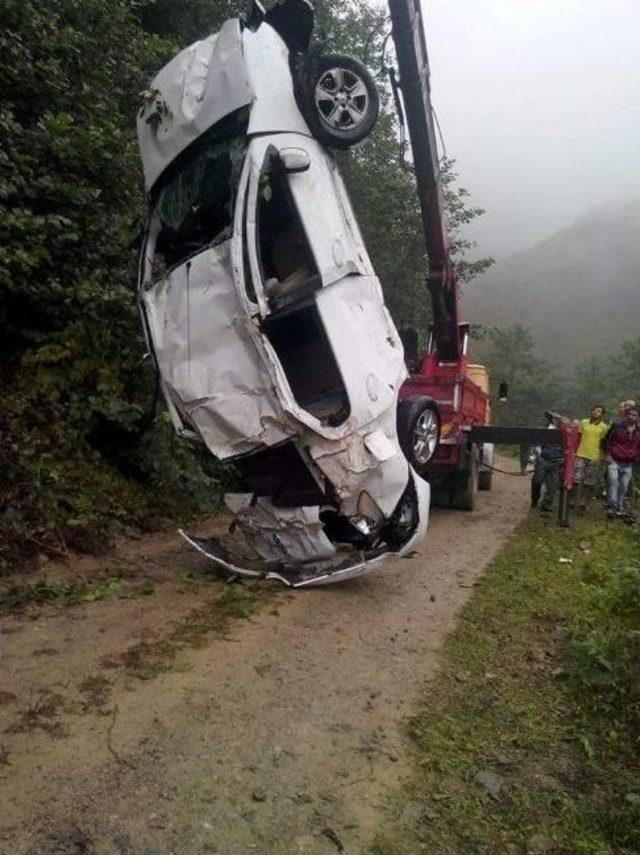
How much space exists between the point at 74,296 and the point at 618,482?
706cm

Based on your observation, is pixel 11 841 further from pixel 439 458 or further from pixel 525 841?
pixel 439 458

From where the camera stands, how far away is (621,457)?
340 inches

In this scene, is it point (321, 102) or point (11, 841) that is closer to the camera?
point (11, 841)

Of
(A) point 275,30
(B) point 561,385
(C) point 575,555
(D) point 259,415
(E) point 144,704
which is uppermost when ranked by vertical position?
(A) point 275,30

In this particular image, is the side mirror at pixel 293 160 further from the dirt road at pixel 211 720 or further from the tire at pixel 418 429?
the dirt road at pixel 211 720

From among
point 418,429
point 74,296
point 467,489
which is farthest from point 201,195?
point 467,489

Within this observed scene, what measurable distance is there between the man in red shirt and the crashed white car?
482 centimetres

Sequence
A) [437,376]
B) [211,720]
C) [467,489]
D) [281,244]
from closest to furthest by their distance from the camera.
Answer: [211,720], [281,244], [437,376], [467,489]

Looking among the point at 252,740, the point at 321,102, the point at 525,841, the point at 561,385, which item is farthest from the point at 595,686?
the point at 561,385

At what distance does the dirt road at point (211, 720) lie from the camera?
7.66 feet

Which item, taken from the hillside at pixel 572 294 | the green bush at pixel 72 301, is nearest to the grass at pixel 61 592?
the green bush at pixel 72 301

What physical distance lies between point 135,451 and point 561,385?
31963 millimetres

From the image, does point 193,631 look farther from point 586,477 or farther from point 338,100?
point 586,477

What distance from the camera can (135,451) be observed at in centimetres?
675
